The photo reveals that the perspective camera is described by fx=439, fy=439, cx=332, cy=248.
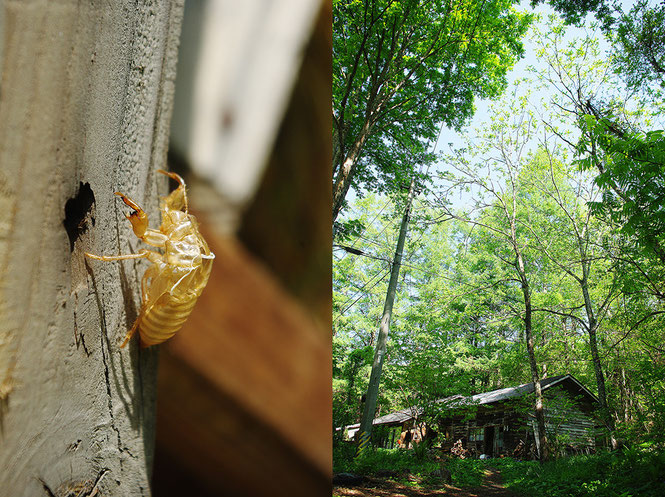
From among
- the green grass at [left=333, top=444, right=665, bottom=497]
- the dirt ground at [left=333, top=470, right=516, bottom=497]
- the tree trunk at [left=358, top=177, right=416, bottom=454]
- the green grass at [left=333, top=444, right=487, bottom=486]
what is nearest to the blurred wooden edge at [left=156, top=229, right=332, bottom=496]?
the dirt ground at [left=333, top=470, right=516, bottom=497]

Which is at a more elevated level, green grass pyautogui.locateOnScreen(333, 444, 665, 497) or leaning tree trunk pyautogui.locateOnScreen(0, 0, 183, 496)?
leaning tree trunk pyautogui.locateOnScreen(0, 0, 183, 496)

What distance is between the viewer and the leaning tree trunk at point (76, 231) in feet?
0.64

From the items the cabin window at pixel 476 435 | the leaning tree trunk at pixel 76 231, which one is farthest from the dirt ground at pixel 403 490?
the cabin window at pixel 476 435

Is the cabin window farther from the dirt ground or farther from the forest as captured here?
the dirt ground

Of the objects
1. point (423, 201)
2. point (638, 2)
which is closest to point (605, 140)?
point (638, 2)

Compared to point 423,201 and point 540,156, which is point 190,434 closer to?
point 423,201

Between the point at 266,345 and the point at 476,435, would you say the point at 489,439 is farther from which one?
the point at 266,345

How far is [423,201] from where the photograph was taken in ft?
46.4

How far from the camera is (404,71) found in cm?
887

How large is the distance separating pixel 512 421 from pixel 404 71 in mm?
15605

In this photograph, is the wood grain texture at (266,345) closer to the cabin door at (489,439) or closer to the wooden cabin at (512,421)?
the wooden cabin at (512,421)

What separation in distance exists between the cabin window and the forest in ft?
0.35

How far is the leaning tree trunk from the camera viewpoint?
0.20 metres

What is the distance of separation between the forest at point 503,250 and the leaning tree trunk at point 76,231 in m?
4.43
